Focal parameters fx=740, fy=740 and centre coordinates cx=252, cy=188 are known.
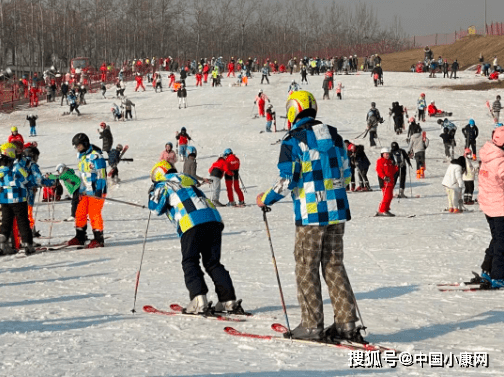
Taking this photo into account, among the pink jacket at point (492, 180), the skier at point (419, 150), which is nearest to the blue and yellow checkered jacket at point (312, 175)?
the pink jacket at point (492, 180)

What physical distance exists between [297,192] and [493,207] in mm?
2985

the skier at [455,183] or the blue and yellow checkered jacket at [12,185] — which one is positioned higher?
the blue and yellow checkered jacket at [12,185]

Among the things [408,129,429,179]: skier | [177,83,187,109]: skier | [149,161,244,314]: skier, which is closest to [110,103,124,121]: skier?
[177,83,187,109]: skier

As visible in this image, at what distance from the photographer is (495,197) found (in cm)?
725

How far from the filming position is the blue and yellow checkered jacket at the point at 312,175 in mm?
4992

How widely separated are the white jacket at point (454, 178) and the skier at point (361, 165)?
5.05 metres

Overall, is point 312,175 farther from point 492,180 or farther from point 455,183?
point 455,183

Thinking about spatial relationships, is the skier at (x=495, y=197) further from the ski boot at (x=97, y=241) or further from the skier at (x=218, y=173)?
the skier at (x=218, y=173)

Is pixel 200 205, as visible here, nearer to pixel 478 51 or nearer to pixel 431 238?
pixel 431 238

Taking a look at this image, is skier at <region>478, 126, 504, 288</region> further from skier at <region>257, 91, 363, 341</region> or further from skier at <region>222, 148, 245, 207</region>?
skier at <region>222, 148, 245, 207</region>

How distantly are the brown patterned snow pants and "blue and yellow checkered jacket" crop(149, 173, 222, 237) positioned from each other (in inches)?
47.8

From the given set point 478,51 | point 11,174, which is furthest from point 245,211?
point 478,51

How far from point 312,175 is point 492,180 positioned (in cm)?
302

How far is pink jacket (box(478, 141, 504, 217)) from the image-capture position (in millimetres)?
7227
